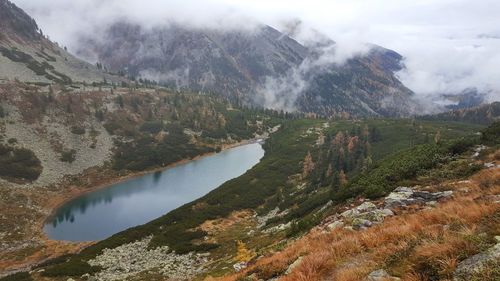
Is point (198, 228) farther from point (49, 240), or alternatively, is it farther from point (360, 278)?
point (360, 278)

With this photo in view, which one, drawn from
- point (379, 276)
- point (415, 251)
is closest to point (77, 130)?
point (379, 276)

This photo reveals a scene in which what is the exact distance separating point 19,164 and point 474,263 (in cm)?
12194

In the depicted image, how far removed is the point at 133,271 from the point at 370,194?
34.8 meters

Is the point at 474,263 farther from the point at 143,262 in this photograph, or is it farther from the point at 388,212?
the point at 143,262

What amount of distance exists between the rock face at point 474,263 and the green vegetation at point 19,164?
115153 mm

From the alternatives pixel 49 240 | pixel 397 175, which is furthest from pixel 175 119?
pixel 397 175

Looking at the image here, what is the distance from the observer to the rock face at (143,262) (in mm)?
36875

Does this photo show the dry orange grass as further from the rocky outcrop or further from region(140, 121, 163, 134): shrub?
region(140, 121, 163, 134): shrub

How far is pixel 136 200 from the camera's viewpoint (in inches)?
3469

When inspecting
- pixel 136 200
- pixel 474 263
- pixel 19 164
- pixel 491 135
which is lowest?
pixel 136 200

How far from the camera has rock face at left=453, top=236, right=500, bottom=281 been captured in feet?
16.0

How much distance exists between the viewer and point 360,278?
662cm

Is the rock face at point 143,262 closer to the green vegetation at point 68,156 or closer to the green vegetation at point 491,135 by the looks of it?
the green vegetation at point 491,135

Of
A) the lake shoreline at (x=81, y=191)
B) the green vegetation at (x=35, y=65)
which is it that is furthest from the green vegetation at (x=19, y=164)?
the green vegetation at (x=35, y=65)
